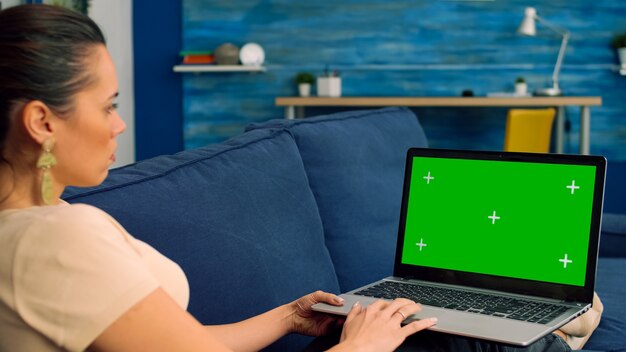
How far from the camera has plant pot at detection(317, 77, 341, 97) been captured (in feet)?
18.3

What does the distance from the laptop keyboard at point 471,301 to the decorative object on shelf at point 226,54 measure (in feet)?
13.7

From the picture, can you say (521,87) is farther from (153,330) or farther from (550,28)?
(153,330)

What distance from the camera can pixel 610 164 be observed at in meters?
5.78

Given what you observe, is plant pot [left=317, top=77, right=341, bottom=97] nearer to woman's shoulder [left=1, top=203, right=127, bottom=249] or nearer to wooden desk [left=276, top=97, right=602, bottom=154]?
wooden desk [left=276, top=97, right=602, bottom=154]

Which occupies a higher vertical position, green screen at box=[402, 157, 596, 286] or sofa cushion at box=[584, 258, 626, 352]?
green screen at box=[402, 157, 596, 286]

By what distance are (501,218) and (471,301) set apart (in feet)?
0.81

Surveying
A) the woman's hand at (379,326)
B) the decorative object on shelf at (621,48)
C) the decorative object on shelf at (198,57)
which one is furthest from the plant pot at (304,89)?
the woman's hand at (379,326)

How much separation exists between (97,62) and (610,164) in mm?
5123

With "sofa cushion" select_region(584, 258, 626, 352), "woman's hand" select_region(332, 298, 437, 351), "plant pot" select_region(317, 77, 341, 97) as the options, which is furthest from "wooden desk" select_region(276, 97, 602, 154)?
"woman's hand" select_region(332, 298, 437, 351)

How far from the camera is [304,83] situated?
5.78 meters

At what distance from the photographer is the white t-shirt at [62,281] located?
1.02 metres

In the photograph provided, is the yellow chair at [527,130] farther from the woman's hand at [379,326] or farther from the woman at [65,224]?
the woman at [65,224]

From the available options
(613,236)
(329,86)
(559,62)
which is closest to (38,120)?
(613,236)

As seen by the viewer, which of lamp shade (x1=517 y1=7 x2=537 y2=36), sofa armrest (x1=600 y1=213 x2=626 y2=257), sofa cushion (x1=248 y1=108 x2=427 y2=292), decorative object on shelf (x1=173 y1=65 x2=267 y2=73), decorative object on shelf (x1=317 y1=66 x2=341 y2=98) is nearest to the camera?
sofa cushion (x1=248 y1=108 x2=427 y2=292)
